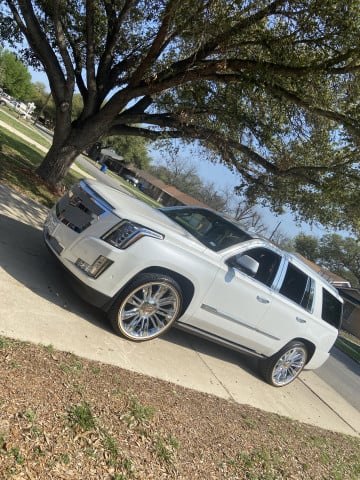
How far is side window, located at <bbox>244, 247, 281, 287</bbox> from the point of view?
5809mm

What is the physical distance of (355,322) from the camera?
42.6 m

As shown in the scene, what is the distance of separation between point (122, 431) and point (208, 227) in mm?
3245

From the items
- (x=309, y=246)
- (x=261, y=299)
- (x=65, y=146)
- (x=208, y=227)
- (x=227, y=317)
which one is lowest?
(x=227, y=317)

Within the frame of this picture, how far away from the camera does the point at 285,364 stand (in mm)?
6617

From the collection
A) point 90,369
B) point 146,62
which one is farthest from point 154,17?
point 90,369

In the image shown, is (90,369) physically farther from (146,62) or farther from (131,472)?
(146,62)

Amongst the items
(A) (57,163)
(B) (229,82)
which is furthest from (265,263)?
(A) (57,163)

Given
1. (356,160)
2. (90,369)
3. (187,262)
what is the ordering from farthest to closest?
(356,160)
(187,262)
(90,369)

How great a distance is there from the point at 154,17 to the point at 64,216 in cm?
727

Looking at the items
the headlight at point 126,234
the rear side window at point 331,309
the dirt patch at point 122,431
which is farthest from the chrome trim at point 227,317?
the rear side window at point 331,309

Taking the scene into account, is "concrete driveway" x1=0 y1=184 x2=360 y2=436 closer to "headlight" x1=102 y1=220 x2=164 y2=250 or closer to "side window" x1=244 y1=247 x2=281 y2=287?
"headlight" x1=102 y1=220 x2=164 y2=250

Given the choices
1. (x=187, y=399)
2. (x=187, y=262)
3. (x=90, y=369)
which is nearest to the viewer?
(x=90, y=369)

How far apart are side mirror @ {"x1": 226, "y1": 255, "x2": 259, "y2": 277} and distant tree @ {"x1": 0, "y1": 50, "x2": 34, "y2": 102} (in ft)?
278

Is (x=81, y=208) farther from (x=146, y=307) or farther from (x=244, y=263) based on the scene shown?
(x=244, y=263)
